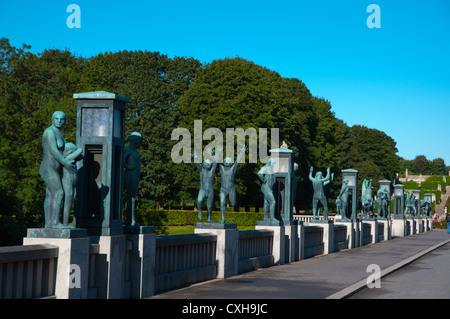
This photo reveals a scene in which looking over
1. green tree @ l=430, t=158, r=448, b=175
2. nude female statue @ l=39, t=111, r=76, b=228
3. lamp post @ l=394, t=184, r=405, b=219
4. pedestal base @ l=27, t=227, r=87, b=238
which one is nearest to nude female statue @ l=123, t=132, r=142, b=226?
nude female statue @ l=39, t=111, r=76, b=228

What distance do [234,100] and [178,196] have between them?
9661 millimetres

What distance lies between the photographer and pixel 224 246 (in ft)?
43.7

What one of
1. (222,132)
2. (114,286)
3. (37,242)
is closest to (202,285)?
(114,286)

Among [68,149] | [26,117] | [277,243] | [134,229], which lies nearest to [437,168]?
[26,117]

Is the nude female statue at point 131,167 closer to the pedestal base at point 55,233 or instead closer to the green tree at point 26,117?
the pedestal base at point 55,233

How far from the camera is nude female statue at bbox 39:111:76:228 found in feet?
26.2

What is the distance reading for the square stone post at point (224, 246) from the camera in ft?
43.5

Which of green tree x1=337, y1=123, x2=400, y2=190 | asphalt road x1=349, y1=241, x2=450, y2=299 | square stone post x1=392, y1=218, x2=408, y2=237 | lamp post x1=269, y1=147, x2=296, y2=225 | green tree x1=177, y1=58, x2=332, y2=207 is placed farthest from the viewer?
green tree x1=337, y1=123, x2=400, y2=190

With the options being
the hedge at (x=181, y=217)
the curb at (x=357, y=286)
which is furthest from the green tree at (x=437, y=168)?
the curb at (x=357, y=286)

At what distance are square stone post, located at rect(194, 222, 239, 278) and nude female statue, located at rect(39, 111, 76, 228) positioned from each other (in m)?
5.62

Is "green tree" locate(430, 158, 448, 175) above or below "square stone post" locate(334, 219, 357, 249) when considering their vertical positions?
above

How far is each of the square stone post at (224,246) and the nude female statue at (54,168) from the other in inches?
221

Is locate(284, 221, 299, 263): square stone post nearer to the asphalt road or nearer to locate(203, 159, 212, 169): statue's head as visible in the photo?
the asphalt road

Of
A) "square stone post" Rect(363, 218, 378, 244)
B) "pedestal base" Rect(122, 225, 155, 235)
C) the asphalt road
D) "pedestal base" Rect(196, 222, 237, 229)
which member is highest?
"pedestal base" Rect(122, 225, 155, 235)
